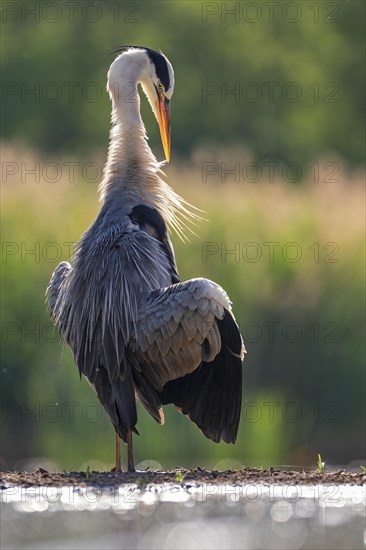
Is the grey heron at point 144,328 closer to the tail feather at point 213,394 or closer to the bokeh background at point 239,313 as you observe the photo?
the tail feather at point 213,394

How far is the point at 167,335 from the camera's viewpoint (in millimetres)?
8609

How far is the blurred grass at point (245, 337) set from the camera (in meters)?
12.7

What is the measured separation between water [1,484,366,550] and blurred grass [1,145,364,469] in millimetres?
4738

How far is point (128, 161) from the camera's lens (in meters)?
10.2

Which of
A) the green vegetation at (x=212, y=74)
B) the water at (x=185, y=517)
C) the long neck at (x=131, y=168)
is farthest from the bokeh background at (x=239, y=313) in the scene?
the green vegetation at (x=212, y=74)

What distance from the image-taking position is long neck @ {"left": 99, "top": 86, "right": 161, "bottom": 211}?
1002 centimetres

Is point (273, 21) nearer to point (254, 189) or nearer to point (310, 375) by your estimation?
point (254, 189)

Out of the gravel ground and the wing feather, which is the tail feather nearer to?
the wing feather

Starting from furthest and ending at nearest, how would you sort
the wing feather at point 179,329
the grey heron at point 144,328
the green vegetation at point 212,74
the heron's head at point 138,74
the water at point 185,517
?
the green vegetation at point 212,74 → the heron's head at point 138,74 → the grey heron at point 144,328 → the wing feather at point 179,329 → the water at point 185,517

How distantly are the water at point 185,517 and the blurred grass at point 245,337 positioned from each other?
4738mm

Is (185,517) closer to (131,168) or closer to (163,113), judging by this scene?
(131,168)

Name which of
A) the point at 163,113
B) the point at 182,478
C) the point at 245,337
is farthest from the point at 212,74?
the point at 182,478

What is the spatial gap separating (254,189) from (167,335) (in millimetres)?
8133

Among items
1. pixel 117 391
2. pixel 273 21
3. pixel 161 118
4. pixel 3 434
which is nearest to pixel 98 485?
pixel 117 391
